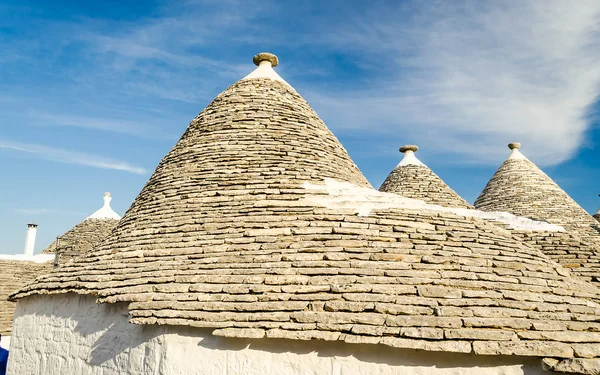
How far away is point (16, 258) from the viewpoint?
15.1 metres

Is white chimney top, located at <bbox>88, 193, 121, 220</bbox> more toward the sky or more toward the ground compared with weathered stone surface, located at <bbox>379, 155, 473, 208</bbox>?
more toward the sky

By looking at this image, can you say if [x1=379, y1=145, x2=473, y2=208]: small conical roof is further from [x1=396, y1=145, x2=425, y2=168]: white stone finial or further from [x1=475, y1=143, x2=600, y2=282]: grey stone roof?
[x1=475, y1=143, x2=600, y2=282]: grey stone roof

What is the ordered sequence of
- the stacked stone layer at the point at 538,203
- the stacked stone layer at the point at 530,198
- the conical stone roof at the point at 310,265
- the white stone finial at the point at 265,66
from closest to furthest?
the conical stone roof at the point at 310,265 < the stacked stone layer at the point at 538,203 < the white stone finial at the point at 265,66 < the stacked stone layer at the point at 530,198

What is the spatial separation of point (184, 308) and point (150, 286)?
26.4 inches

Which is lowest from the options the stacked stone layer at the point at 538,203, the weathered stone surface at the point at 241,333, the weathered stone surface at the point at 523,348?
the weathered stone surface at the point at 523,348

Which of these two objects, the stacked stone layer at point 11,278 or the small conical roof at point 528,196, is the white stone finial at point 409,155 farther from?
the stacked stone layer at point 11,278

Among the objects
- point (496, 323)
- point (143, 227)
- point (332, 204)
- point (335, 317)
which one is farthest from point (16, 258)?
point (496, 323)

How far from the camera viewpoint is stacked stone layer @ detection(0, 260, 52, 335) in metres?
12.1

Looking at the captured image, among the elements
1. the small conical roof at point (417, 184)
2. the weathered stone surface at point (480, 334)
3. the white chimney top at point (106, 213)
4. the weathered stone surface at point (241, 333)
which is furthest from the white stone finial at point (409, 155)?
the white chimney top at point (106, 213)

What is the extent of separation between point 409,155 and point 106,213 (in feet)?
34.1

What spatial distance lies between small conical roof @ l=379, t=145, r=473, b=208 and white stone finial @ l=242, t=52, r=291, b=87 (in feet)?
13.4

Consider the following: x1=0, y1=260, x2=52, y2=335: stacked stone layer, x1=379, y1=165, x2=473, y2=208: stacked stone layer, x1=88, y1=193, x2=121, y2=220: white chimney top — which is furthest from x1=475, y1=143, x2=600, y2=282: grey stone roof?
x1=0, y1=260, x2=52, y2=335: stacked stone layer

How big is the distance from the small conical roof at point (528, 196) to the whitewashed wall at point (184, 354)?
8207mm

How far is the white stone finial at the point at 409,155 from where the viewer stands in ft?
37.4
